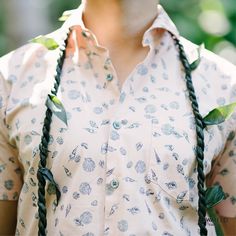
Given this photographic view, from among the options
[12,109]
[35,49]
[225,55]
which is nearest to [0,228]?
[12,109]

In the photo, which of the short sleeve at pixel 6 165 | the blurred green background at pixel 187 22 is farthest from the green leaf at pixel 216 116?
the blurred green background at pixel 187 22

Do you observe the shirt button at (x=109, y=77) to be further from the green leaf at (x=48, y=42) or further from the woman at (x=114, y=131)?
the green leaf at (x=48, y=42)

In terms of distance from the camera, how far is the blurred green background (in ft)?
9.48

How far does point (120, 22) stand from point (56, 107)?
0.88ft

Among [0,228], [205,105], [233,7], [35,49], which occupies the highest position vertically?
[233,7]

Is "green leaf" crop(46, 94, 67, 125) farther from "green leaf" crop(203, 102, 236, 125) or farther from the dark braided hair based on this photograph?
"green leaf" crop(203, 102, 236, 125)

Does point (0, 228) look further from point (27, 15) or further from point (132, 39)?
point (27, 15)

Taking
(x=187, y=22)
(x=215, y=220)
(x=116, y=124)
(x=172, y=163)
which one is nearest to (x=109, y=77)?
(x=116, y=124)

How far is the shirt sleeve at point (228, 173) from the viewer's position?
5.92 ft

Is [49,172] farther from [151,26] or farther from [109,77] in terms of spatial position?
[151,26]

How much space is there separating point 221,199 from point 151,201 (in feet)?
0.60

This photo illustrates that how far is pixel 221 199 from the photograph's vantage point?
1757 mm

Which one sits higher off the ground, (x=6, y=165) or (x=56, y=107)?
(x=56, y=107)

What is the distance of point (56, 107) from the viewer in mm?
1712
